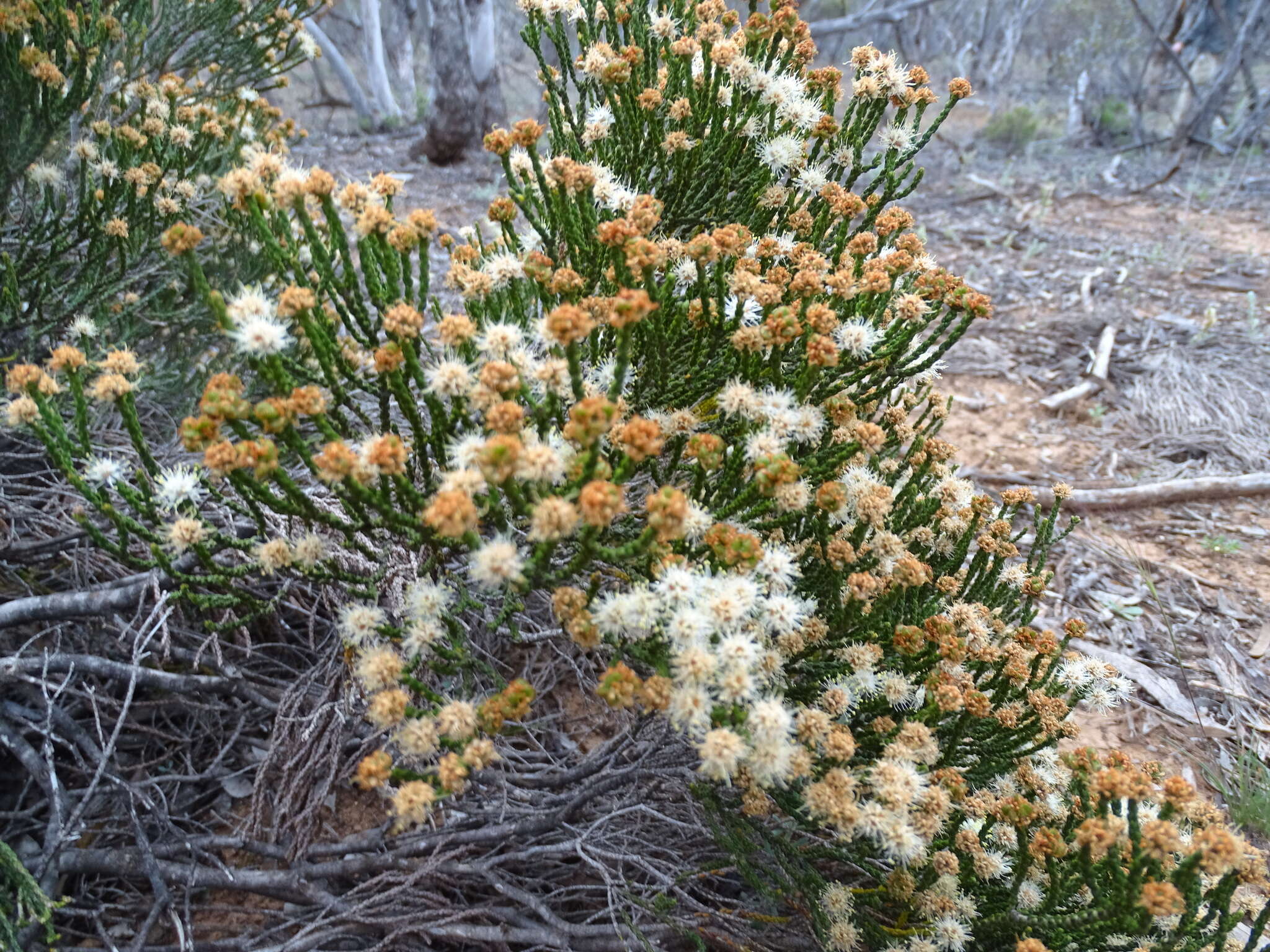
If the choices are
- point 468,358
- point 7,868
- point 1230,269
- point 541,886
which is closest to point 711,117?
point 468,358

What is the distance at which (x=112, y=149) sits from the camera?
306 centimetres

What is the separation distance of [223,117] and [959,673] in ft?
12.9

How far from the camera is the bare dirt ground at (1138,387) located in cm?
339

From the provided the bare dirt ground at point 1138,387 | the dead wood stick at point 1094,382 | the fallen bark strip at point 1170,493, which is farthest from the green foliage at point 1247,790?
Answer: the dead wood stick at point 1094,382

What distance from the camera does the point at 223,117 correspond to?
365 cm

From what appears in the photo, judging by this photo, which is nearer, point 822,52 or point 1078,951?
point 1078,951

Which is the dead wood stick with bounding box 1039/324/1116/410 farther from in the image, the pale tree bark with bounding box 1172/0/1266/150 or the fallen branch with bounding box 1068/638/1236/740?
the pale tree bark with bounding box 1172/0/1266/150

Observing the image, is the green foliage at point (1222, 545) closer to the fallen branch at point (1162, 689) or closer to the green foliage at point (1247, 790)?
the fallen branch at point (1162, 689)

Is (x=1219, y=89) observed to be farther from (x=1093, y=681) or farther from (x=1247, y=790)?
(x=1093, y=681)

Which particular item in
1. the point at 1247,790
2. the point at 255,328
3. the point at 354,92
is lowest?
the point at 1247,790

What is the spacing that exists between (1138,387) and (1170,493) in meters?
1.36

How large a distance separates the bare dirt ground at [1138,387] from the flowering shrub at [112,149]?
3.41 m

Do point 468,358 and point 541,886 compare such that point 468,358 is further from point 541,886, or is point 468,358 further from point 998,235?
point 998,235

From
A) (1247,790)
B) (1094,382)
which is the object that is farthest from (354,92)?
(1247,790)
